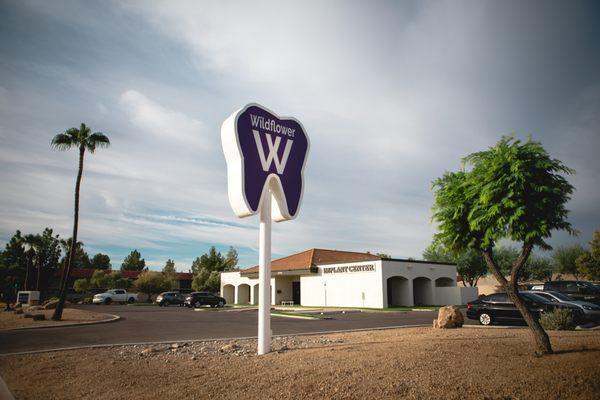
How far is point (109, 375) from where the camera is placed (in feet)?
25.0

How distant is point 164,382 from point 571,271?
55.5 meters

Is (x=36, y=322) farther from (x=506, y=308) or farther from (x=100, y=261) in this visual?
(x=100, y=261)

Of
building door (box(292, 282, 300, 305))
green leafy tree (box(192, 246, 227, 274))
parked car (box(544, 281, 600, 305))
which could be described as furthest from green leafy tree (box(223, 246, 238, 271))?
parked car (box(544, 281, 600, 305))

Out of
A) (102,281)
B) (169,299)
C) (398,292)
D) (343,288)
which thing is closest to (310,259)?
(343,288)

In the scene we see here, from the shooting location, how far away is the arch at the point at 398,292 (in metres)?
34.9

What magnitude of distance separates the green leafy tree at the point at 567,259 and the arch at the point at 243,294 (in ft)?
129

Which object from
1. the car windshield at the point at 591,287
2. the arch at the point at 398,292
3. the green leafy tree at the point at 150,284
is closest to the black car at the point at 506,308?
the car windshield at the point at 591,287

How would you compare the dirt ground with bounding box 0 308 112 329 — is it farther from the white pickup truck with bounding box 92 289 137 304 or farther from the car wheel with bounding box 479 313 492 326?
the white pickup truck with bounding box 92 289 137 304

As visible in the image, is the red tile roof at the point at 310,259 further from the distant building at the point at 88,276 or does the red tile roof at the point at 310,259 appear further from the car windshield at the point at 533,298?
the car windshield at the point at 533,298

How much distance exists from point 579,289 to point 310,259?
23144 mm

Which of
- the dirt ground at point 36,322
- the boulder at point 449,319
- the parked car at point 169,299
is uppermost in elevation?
the boulder at point 449,319

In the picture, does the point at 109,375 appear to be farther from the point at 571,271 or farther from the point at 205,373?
the point at 571,271

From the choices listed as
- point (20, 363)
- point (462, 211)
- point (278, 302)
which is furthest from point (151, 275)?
point (462, 211)

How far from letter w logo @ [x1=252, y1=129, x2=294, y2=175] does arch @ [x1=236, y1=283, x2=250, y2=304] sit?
38.9 metres
